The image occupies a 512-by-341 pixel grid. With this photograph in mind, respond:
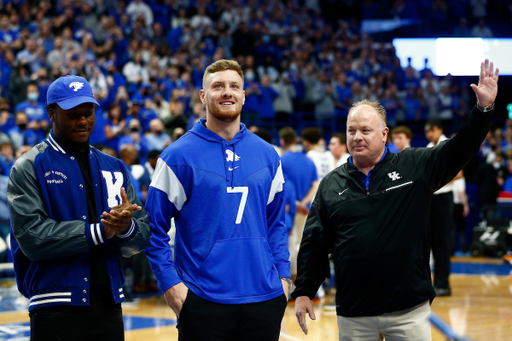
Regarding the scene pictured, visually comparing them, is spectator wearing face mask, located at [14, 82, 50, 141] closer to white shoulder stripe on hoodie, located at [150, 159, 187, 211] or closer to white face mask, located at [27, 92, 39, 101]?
white face mask, located at [27, 92, 39, 101]

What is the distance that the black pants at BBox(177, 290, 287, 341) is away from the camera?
3117mm

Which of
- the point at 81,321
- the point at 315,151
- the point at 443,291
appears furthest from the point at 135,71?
the point at 81,321

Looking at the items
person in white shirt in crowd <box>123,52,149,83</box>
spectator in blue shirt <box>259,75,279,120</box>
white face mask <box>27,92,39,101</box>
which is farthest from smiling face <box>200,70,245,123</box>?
spectator in blue shirt <box>259,75,279,120</box>

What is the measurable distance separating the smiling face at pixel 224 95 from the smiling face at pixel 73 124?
25.7 inches

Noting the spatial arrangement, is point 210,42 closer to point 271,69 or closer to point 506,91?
point 271,69

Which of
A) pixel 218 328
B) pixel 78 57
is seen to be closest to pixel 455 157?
pixel 218 328

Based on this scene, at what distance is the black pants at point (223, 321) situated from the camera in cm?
312

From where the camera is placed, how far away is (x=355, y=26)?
23625 mm

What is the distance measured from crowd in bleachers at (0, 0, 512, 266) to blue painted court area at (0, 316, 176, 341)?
222cm

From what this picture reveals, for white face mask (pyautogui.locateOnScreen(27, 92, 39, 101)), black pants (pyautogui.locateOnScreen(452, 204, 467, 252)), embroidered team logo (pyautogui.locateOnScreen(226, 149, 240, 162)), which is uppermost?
white face mask (pyautogui.locateOnScreen(27, 92, 39, 101))

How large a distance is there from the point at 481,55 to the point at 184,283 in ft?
68.2

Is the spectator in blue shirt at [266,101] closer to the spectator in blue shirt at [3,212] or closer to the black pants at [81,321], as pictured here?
the spectator in blue shirt at [3,212]

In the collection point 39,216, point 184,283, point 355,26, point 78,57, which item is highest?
point 355,26

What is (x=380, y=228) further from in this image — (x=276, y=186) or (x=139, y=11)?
(x=139, y=11)
